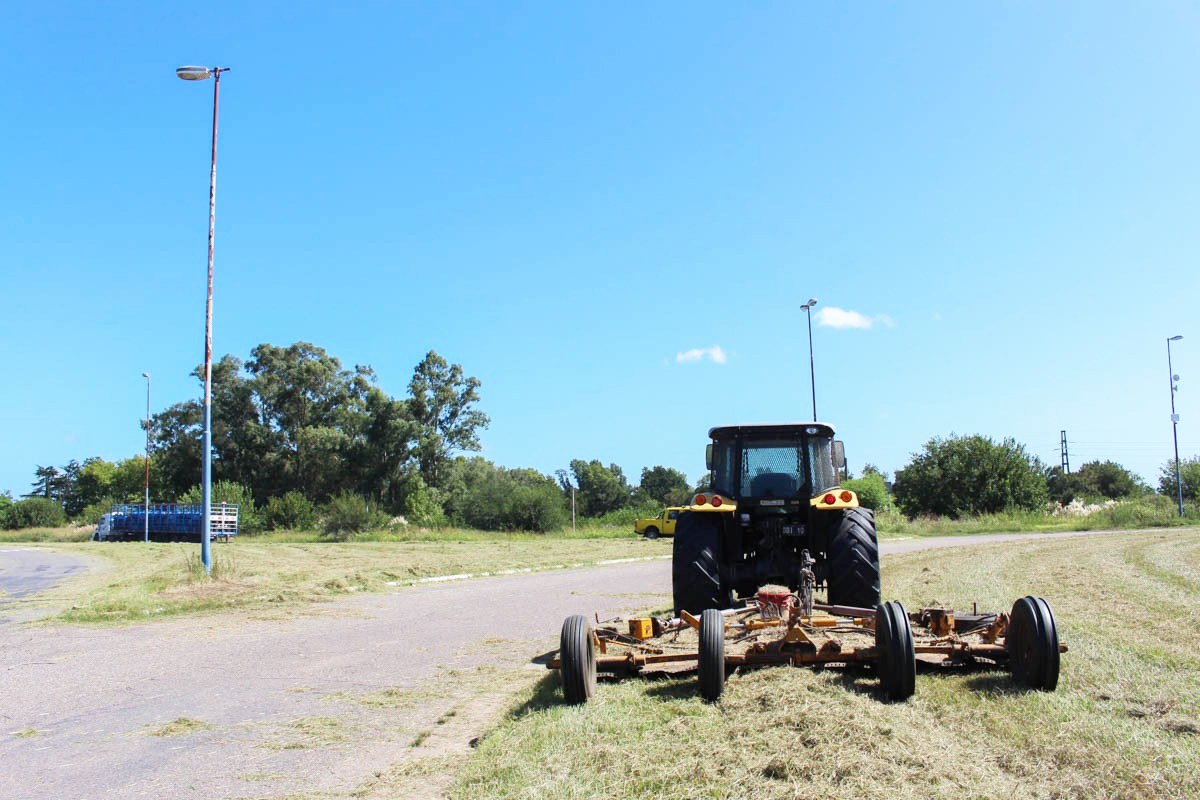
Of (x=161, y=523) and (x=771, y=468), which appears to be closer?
(x=771, y=468)

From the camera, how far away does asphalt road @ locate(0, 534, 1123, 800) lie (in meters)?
5.55

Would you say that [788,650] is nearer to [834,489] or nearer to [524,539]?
[834,489]

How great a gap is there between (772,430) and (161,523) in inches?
1808

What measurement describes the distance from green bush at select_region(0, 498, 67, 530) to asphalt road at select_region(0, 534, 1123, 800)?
65.3m

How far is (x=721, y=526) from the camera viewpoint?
10062 mm

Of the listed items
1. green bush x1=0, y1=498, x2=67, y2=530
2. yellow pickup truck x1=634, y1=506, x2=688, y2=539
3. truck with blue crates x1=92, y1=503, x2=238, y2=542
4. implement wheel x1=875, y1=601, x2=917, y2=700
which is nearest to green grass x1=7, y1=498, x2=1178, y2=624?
yellow pickup truck x1=634, y1=506, x2=688, y2=539

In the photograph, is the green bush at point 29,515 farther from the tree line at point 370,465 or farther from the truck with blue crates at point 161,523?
the truck with blue crates at point 161,523

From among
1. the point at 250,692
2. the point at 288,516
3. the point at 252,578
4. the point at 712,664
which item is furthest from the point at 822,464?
the point at 288,516

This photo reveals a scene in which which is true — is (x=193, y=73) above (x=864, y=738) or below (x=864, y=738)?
above

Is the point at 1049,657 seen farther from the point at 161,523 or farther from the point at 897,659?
the point at 161,523

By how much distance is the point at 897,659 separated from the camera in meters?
5.89

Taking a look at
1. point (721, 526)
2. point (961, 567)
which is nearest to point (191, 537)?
point (961, 567)

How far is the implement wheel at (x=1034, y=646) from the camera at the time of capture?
5.99m

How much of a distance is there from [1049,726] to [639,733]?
7.89ft
